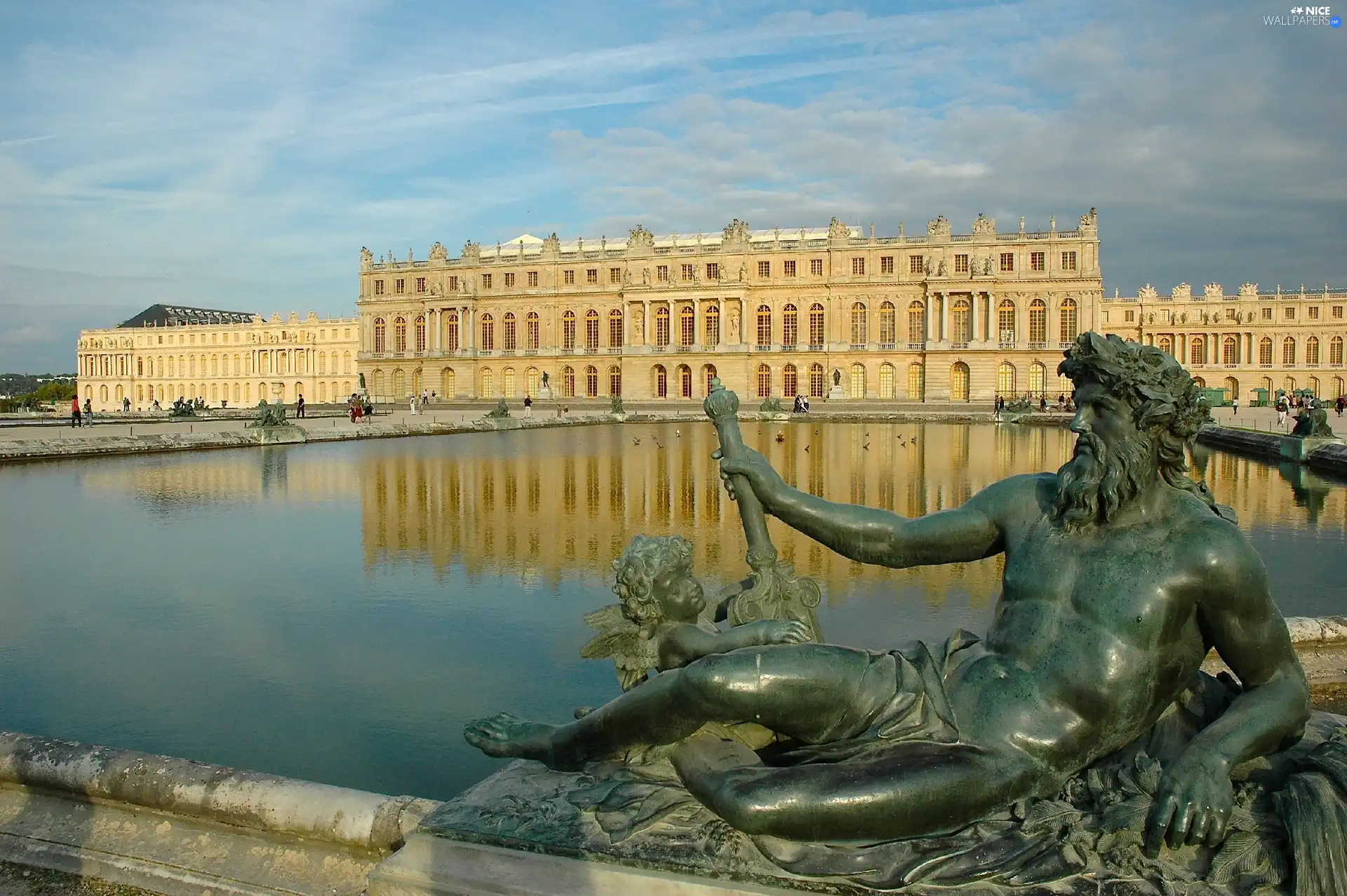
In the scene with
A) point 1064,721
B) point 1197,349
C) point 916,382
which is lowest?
point 1064,721

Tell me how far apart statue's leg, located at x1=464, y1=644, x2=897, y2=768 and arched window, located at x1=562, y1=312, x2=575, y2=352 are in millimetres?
63226

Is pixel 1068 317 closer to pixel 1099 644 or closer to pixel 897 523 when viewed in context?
pixel 897 523

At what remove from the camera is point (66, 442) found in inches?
774

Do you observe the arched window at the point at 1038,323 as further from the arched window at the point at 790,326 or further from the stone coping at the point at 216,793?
the stone coping at the point at 216,793

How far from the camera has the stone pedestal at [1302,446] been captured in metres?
17.3

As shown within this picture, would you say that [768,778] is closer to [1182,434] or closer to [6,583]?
[1182,434]

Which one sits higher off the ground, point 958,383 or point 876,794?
point 958,383

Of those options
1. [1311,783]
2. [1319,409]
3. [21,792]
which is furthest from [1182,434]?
[1319,409]

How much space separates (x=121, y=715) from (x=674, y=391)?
5828 centimetres

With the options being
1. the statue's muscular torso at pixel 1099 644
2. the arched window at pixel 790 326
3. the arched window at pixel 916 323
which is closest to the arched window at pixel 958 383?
the arched window at pixel 916 323

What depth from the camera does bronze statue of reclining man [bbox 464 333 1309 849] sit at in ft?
7.10

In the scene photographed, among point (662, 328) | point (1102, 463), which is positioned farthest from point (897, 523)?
point (662, 328)

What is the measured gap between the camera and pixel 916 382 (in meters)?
57.6

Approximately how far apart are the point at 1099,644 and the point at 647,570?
118 cm
